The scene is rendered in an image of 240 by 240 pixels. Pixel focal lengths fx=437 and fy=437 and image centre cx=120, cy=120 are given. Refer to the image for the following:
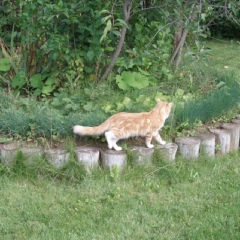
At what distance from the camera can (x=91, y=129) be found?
403 cm

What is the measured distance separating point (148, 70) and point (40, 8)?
5.19ft

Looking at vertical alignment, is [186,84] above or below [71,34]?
below

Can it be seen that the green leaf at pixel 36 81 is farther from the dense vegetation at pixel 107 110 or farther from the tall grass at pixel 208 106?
the tall grass at pixel 208 106

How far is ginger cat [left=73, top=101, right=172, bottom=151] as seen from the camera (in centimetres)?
399

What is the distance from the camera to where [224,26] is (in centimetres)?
1311

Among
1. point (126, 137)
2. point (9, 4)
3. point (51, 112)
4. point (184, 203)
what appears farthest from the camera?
point (9, 4)

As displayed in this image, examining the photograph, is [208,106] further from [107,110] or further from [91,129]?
[91,129]

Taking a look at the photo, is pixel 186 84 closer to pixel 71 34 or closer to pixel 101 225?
pixel 71 34

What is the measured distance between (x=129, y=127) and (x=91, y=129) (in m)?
0.35

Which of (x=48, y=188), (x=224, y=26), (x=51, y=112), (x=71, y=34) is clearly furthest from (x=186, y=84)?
(x=224, y=26)

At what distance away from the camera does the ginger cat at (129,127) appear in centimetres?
399

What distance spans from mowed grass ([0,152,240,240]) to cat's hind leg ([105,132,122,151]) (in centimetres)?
23

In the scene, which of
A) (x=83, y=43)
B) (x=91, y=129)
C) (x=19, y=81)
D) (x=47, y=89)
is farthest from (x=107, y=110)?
(x=19, y=81)

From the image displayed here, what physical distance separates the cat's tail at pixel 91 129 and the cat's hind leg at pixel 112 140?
3.1 inches
